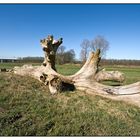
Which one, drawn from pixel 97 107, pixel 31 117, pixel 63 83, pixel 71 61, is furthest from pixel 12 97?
pixel 71 61

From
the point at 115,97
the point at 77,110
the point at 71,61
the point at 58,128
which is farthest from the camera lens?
the point at 71,61

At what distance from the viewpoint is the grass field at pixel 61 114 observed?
15.7 feet

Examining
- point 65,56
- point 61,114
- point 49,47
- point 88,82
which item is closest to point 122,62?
point 65,56

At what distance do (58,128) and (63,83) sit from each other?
301 centimetres

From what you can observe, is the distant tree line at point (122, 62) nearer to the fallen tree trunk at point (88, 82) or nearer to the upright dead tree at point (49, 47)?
the upright dead tree at point (49, 47)

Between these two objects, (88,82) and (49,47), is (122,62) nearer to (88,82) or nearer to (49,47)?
(49,47)

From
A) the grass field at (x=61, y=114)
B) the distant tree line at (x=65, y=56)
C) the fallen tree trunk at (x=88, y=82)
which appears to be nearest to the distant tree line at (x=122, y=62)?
the distant tree line at (x=65, y=56)

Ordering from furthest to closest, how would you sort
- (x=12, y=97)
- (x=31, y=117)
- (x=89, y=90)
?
(x=89, y=90), (x=12, y=97), (x=31, y=117)

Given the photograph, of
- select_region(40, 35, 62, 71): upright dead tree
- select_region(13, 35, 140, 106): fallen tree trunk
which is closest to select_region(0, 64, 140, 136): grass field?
select_region(13, 35, 140, 106): fallen tree trunk

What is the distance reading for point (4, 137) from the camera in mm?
4410

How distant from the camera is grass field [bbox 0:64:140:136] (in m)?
4.79

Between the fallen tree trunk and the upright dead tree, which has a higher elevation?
the upright dead tree

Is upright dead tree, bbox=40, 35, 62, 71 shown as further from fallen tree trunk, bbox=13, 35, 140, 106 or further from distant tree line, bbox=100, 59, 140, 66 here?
distant tree line, bbox=100, 59, 140, 66

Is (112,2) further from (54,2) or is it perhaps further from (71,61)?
(71,61)
